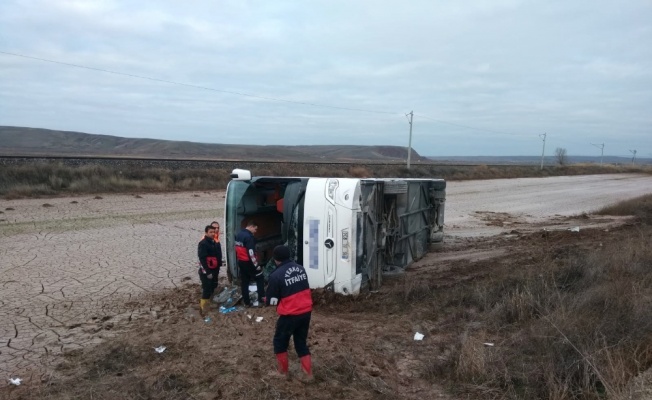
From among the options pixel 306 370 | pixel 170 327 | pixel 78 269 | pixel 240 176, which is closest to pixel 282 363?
pixel 306 370

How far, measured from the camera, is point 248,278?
23.8 ft

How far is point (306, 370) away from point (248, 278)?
268 cm

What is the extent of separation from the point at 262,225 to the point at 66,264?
422 centimetres

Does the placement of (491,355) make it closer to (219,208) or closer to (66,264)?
(66,264)

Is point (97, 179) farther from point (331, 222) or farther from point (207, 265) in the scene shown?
point (331, 222)

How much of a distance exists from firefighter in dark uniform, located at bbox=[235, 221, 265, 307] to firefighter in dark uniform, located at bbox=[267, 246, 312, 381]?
2.19 meters

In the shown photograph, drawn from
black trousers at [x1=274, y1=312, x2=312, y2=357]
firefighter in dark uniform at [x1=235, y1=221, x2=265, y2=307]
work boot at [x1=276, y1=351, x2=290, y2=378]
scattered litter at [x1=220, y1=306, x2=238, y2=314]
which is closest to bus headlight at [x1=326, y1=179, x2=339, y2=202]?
firefighter in dark uniform at [x1=235, y1=221, x2=265, y2=307]

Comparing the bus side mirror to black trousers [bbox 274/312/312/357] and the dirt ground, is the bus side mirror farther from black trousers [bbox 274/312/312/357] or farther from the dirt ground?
A: black trousers [bbox 274/312/312/357]

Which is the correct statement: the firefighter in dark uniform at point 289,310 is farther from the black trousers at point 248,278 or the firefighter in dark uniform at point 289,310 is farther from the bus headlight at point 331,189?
the bus headlight at point 331,189

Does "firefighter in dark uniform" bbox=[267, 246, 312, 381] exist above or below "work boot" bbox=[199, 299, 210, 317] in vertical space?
above

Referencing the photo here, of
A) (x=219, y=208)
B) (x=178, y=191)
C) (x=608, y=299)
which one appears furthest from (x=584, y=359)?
(x=178, y=191)

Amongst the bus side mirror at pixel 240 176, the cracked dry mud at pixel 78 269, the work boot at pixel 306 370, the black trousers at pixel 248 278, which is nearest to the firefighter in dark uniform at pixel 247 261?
the black trousers at pixel 248 278

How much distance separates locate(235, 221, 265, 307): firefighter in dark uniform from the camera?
6.96 metres

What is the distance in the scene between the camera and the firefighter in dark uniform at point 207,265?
7.13 metres
